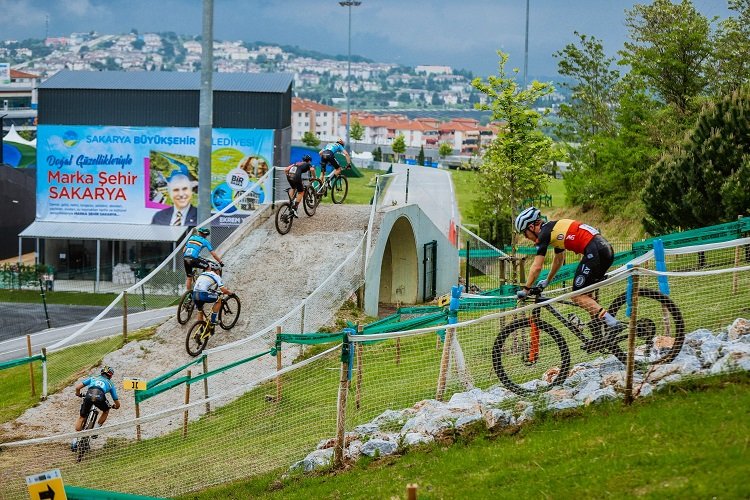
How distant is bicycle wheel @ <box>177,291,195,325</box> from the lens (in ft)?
69.9

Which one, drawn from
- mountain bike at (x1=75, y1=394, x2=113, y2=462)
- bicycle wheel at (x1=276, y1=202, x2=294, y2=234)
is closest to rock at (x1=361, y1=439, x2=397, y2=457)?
mountain bike at (x1=75, y1=394, x2=113, y2=462)

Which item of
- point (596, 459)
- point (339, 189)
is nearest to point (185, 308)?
point (339, 189)

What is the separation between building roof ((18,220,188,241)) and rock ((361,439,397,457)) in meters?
53.4

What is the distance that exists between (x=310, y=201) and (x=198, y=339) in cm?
621

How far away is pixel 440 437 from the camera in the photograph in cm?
1098

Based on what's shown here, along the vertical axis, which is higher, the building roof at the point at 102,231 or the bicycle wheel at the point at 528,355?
the bicycle wheel at the point at 528,355

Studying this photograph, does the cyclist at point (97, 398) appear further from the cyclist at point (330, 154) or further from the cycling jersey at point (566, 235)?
the cyclist at point (330, 154)

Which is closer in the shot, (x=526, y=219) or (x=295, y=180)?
(x=526, y=219)

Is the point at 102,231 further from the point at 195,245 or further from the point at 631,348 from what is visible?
the point at 631,348

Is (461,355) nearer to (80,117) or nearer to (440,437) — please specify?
(440,437)

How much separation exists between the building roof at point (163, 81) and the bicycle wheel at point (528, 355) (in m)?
54.0

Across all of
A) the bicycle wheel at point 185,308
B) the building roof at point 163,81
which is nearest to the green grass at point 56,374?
the bicycle wheel at point 185,308

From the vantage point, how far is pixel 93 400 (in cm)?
1698

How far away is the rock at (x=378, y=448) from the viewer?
439 inches
